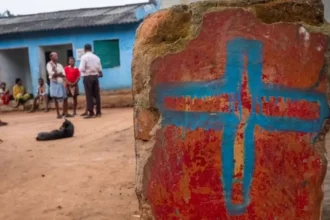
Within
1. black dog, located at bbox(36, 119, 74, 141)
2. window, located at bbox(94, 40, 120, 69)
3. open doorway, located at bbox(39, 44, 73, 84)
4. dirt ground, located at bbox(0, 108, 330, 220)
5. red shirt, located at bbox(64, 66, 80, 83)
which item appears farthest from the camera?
open doorway, located at bbox(39, 44, 73, 84)

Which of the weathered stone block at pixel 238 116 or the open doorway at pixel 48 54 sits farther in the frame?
the open doorway at pixel 48 54

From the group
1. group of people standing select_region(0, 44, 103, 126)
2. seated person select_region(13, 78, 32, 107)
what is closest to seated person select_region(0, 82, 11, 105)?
seated person select_region(13, 78, 32, 107)

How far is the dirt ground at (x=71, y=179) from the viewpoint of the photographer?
3.41 m

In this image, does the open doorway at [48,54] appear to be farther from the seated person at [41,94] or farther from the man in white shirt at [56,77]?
the man in white shirt at [56,77]

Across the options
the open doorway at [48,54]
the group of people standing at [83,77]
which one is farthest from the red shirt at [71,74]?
the open doorway at [48,54]

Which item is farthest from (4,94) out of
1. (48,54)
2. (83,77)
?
(83,77)

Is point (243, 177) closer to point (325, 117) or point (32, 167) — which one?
point (325, 117)

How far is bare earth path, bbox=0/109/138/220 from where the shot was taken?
135 inches

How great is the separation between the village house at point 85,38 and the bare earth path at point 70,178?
313 inches

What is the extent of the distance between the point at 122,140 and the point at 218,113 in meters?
4.73

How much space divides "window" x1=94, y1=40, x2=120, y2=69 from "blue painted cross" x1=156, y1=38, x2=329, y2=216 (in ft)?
43.9

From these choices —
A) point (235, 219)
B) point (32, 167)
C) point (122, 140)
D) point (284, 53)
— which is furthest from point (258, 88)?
point (122, 140)

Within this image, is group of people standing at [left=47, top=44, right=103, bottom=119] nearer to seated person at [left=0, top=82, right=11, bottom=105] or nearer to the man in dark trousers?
the man in dark trousers

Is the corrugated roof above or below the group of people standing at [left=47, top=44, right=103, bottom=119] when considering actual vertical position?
above
